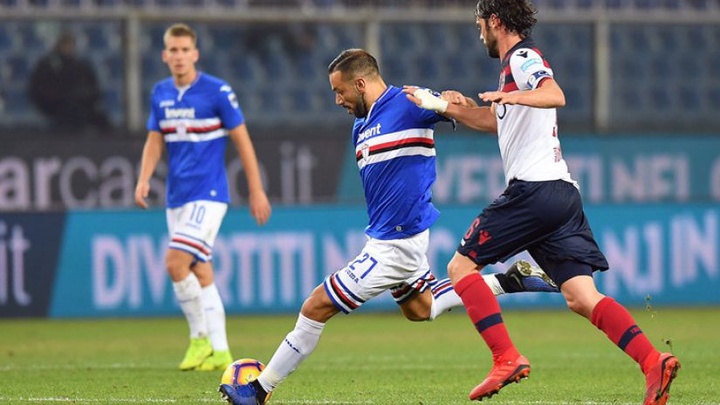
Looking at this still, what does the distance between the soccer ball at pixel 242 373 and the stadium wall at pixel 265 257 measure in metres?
6.99

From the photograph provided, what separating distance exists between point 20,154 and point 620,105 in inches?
278

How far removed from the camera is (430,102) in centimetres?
693

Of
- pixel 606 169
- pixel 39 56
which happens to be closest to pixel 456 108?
pixel 606 169

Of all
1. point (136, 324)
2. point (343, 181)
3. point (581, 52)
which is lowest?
point (136, 324)

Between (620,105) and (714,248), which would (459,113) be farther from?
(620,105)

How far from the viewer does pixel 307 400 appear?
25.7 feet

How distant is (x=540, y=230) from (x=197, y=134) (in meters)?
3.80

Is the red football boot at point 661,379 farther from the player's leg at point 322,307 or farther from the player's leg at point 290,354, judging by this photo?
the player's leg at point 290,354

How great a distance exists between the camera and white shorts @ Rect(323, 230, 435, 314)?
7.17 metres

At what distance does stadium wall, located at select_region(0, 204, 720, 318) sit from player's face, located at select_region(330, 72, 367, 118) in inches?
270

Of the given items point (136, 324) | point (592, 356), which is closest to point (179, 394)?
point (592, 356)

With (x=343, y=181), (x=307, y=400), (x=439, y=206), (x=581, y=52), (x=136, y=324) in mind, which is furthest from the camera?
(x=581, y=52)

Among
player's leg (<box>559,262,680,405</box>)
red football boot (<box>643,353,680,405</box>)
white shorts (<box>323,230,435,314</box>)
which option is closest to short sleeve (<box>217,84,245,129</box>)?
white shorts (<box>323,230,435,314</box>)

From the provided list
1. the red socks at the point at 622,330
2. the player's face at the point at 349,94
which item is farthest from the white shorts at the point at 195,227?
the red socks at the point at 622,330
